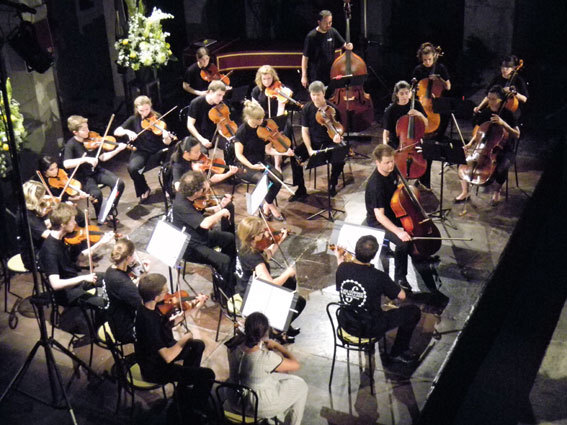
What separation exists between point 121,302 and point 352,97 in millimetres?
4841

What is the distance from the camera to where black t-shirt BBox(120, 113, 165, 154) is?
833 cm

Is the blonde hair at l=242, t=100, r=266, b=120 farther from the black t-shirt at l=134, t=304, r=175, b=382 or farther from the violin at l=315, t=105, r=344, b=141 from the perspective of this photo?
the black t-shirt at l=134, t=304, r=175, b=382

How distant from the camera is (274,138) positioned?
313 inches

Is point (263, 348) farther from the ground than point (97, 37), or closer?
closer

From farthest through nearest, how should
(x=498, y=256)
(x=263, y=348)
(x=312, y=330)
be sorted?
(x=498, y=256) → (x=312, y=330) → (x=263, y=348)

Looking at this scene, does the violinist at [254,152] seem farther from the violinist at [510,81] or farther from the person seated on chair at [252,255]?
the violinist at [510,81]

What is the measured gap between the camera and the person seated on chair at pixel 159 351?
15.9ft

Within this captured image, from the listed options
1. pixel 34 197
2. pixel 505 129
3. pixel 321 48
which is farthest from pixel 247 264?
pixel 321 48

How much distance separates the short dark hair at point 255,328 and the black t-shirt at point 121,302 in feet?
3.57

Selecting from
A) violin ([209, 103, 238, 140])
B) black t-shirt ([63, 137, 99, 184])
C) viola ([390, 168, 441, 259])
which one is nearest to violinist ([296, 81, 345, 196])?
violin ([209, 103, 238, 140])

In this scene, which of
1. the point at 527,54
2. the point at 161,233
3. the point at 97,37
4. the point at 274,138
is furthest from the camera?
the point at 97,37

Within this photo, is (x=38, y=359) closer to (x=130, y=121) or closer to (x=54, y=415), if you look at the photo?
(x=54, y=415)

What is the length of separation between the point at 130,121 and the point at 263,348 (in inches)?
177

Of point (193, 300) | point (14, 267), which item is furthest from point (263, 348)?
point (14, 267)
